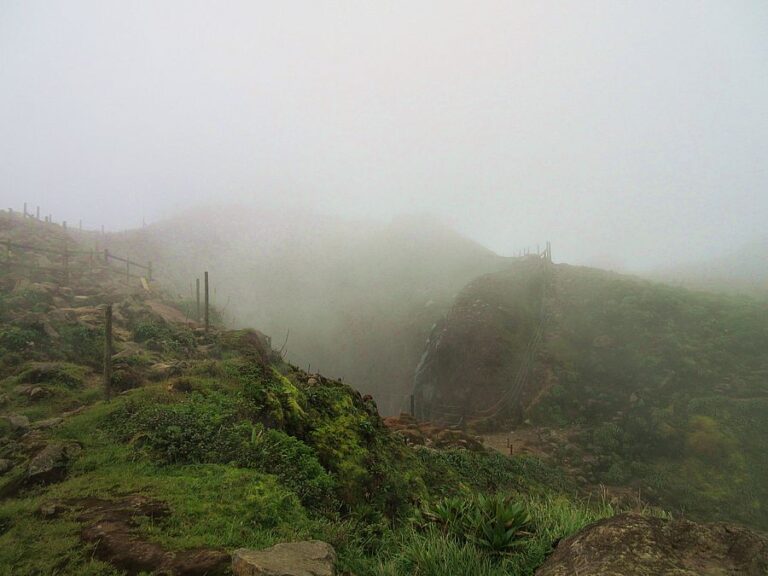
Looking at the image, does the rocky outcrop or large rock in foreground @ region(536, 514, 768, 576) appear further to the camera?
the rocky outcrop

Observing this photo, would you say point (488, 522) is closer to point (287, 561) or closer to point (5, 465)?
point (287, 561)

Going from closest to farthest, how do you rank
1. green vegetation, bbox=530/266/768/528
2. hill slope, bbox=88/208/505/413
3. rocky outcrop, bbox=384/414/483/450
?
rocky outcrop, bbox=384/414/483/450 < green vegetation, bbox=530/266/768/528 < hill slope, bbox=88/208/505/413

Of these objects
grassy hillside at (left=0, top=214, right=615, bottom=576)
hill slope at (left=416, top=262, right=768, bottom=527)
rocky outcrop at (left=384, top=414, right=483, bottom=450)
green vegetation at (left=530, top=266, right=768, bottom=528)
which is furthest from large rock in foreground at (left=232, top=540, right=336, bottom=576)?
hill slope at (left=416, top=262, right=768, bottom=527)

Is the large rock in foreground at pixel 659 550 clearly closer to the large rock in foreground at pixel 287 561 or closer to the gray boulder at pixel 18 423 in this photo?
the large rock in foreground at pixel 287 561

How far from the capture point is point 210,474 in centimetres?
590

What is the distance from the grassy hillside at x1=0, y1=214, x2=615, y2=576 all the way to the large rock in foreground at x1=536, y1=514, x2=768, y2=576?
1.85 ft

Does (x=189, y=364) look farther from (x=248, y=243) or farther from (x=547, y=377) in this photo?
(x=248, y=243)

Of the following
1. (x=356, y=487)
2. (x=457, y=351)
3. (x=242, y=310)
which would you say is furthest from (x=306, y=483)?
(x=242, y=310)

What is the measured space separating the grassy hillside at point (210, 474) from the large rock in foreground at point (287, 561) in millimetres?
325

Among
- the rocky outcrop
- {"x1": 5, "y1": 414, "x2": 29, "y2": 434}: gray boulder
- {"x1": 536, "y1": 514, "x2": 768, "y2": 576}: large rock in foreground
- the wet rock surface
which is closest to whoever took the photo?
{"x1": 536, "y1": 514, "x2": 768, "y2": 576}: large rock in foreground

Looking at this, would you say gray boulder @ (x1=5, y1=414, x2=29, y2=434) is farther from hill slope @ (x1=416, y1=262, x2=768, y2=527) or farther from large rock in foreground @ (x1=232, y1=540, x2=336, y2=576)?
hill slope @ (x1=416, y1=262, x2=768, y2=527)

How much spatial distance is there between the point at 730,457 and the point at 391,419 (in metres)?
14.6

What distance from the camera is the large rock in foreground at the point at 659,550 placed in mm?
2971

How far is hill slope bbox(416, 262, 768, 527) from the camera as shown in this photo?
1566cm
